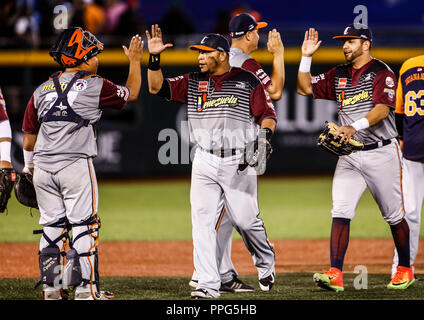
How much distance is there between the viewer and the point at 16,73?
53.9ft

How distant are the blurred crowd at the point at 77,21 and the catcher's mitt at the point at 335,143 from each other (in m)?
10.1

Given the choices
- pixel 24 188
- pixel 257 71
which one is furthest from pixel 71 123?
pixel 257 71

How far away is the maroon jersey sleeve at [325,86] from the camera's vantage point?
22.8ft

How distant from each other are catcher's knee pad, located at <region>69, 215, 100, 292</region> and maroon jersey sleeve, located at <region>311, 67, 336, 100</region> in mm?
2452

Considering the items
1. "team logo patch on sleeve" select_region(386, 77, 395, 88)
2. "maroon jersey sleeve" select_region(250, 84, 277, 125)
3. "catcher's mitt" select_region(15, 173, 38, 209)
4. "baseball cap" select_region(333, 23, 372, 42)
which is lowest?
"catcher's mitt" select_region(15, 173, 38, 209)

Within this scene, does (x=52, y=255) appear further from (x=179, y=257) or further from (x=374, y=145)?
(x=179, y=257)

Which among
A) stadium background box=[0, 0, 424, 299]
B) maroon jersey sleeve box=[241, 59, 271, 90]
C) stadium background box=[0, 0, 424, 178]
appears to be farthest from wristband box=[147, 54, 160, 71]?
stadium background box=[0, 0, 424, 178]

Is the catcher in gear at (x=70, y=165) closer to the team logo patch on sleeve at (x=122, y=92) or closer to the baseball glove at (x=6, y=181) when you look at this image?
the team logo patch on sleeve at (x=122, y=92)

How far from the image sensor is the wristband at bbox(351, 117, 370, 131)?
6426 mm

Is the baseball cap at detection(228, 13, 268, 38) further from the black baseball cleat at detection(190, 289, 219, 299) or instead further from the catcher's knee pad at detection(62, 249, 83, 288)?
the catcher's knee pad at detection(62, 249, 83, 288)

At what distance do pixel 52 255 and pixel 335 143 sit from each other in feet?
8.32

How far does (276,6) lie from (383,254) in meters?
13.8

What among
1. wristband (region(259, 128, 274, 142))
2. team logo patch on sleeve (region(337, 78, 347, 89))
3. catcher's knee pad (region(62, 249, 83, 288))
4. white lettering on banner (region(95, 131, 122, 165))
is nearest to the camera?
catcher's knee pad (region(62, 249, 83, 288))
